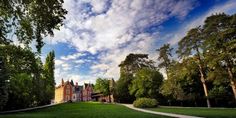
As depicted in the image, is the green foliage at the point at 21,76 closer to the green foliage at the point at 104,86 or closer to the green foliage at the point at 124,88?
the green foliage at the point at 104,86

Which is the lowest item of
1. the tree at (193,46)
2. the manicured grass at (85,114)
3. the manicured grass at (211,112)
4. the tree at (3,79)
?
the manicured grass at (211,112)

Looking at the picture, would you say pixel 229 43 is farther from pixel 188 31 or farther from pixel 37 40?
pixel 37 40

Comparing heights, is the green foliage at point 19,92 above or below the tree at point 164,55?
below

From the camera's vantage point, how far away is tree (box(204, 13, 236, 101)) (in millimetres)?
26534

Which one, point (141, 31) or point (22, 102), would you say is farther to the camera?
point (22, 102)

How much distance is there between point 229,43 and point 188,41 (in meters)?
11.1

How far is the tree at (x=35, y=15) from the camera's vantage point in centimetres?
1052

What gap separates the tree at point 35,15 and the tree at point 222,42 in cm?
2055

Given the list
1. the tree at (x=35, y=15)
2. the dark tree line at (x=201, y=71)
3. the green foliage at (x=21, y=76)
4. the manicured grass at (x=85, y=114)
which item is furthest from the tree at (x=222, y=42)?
the tree at (x=35, y=15)

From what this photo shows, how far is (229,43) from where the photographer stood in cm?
2603

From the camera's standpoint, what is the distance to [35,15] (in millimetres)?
10914

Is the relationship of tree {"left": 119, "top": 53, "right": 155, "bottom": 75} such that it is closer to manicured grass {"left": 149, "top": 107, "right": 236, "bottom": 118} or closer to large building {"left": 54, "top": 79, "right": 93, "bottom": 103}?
manicured grass {"left": 149, "top": 107, "right": 236, "bottom": 118}

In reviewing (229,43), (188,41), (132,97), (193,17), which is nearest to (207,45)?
(229,43)

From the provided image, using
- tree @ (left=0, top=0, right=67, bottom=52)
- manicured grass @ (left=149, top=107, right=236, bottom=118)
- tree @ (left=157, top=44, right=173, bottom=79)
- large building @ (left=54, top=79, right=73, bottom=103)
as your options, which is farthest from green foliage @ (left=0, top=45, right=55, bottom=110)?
large building @ (left=54, top=79, right=73, bottom=103)
